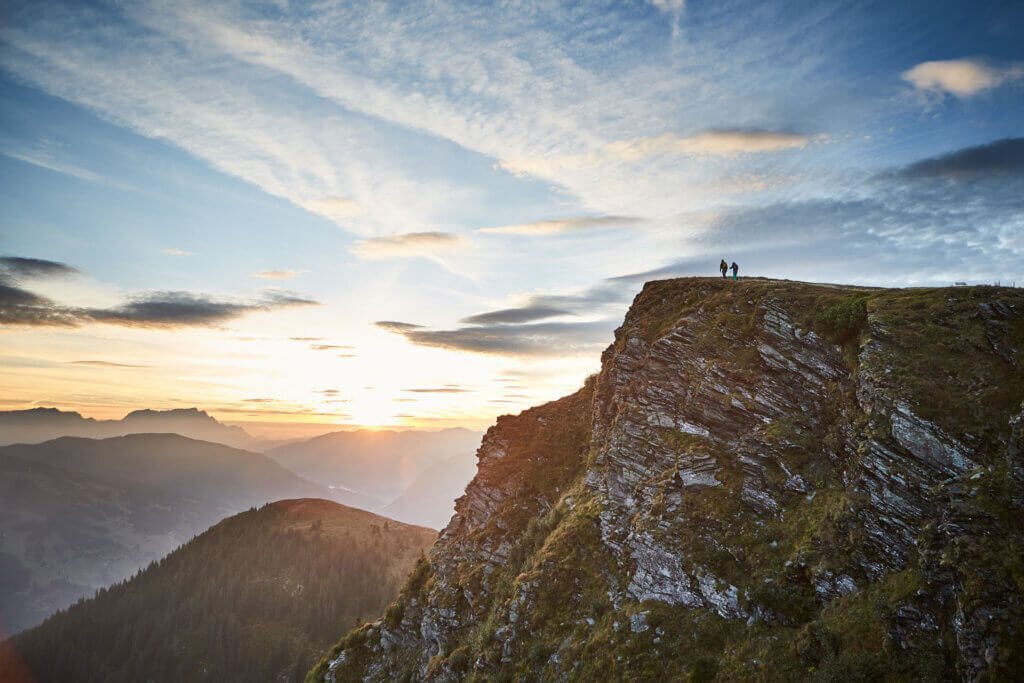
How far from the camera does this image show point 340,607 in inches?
6722

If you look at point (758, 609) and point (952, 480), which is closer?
point (952, 480)

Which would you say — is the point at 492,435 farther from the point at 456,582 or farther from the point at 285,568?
the point at 285,568

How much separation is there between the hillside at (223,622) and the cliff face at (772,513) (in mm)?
142571

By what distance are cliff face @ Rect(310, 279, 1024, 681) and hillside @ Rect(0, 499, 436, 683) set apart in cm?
14257

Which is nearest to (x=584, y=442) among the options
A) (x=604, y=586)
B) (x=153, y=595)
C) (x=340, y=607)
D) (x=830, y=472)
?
(x=604, y=586)

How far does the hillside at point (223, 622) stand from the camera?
15625cm

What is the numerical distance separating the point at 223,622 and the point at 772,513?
631 feet

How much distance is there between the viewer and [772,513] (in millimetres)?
28031

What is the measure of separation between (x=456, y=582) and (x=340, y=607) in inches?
6038

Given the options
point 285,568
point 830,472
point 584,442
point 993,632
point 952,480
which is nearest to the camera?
point 993,632

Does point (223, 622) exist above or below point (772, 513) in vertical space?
below

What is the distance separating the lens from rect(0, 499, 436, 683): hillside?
513 feet

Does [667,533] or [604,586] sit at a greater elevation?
[667,533]

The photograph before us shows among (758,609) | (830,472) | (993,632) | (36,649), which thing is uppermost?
(830,472)
